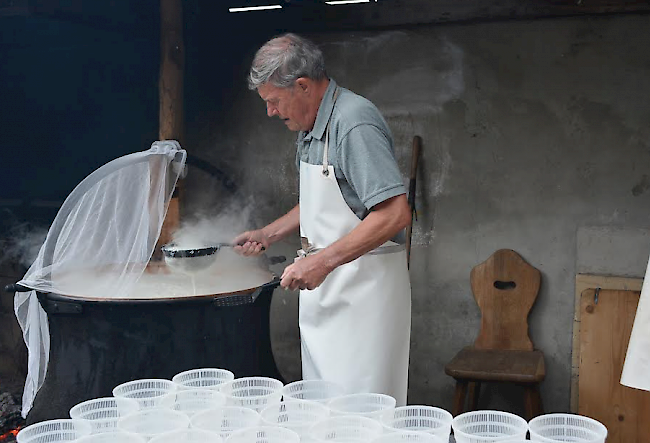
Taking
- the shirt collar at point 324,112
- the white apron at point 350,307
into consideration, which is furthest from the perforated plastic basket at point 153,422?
the shirt collar at point 324,112

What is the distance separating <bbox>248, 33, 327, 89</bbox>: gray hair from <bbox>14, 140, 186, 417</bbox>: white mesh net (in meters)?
0.93

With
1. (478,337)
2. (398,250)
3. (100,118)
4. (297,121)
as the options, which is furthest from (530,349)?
(100,118)

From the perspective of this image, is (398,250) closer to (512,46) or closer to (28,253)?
(512,46)

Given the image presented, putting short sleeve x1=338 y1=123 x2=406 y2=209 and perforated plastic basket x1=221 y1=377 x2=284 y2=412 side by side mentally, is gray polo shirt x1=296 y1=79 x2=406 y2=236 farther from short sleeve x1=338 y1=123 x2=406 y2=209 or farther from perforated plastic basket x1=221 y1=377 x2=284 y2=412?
perforated plastic basket x1=221 y1=377 x2=284 y2=412

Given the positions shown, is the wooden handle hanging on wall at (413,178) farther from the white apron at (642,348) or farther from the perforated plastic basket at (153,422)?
the perforated plastic basket at (153,422)

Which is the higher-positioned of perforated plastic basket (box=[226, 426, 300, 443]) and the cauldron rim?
the cauldron rim

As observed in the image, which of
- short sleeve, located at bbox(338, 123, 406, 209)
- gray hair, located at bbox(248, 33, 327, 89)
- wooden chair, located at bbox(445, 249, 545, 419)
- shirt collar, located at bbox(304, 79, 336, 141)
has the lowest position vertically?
wooden chair, located at bbox(445, 249, 545, 419)

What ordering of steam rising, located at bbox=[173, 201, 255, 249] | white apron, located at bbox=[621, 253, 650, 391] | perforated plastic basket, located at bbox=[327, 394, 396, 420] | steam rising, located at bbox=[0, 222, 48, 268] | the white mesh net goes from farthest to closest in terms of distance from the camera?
steam rising, located at bbox=[0, 222, 48, 268] < steam rising, located at bbox=[173, 201, 255, 249] < the white mesh net < white apron, located at bbox=[621, 253, 650, 391] < perforated plastic basket, located at bbox=[327, 394, 396, 420]

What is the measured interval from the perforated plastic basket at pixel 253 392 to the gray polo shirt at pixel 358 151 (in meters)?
0.74

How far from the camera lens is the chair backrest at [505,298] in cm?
475

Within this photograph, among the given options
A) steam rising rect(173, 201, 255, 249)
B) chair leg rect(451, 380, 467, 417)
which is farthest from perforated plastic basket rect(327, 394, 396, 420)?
chair leg rect(451, 380, 467, 417)

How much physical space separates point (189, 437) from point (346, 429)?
41 centimetres

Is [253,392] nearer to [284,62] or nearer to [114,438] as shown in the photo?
[114,438]

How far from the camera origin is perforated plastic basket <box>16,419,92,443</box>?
199 centimetres
